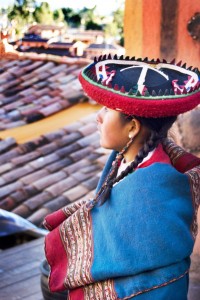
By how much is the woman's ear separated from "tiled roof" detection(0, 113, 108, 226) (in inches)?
123

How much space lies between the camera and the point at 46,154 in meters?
6.27

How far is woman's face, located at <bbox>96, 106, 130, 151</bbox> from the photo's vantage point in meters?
1.94

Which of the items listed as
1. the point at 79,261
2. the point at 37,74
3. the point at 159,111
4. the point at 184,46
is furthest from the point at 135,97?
the point at 37,74

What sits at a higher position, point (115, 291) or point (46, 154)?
point (115, 291)

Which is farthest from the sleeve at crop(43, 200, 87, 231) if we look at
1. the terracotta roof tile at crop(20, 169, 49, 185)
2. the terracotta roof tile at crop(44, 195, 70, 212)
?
the terracotta roof tile at crop(20, 169, 49, 185)

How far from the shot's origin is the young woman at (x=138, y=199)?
1787mm

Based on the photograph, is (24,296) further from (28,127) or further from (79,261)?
(28,127)

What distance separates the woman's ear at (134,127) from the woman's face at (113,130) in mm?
12

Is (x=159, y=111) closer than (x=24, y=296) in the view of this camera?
Yes

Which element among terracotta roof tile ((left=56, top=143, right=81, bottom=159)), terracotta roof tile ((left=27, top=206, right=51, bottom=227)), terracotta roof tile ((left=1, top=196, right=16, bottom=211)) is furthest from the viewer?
terracotta roof tile ((left=56, top=143, right=81, bottom=159))

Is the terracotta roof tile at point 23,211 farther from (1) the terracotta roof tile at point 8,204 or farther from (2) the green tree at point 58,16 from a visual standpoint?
(2) the green tree at point 58,16

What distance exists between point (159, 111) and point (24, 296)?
2098 millimetres

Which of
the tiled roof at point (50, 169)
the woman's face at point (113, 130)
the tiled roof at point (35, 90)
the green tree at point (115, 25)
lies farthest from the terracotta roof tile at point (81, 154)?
the green tree at point (115, 25)

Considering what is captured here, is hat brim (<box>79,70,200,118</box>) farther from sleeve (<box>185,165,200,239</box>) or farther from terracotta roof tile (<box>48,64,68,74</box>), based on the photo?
terracotta roof tile (<box>48,64,68,74</box>)
